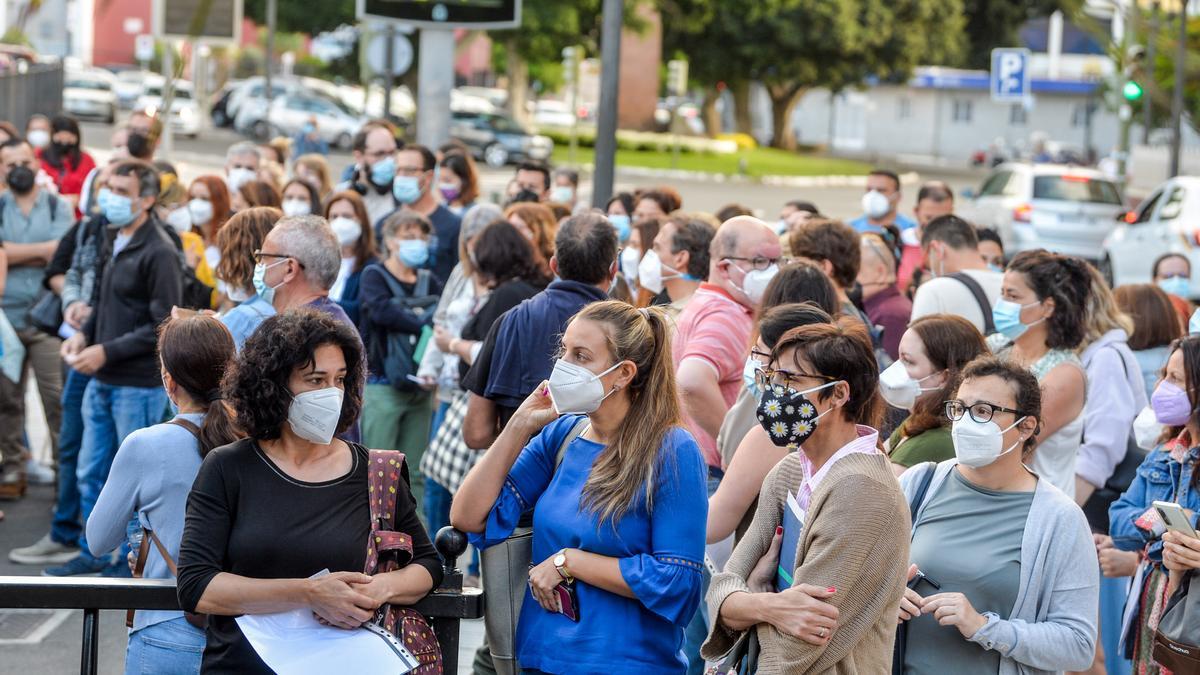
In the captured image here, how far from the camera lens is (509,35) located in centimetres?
4259

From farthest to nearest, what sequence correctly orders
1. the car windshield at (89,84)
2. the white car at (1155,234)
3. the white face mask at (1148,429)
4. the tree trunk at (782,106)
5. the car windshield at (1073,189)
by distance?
the tree trunk at (782,106) < the car windshield at (89,84) < the car windshield at (1073,189) < the white car at (1155,234) < the white face mask at (1148,429)

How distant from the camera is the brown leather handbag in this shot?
3977 millimetres

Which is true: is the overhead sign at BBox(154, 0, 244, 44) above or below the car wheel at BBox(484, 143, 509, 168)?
above

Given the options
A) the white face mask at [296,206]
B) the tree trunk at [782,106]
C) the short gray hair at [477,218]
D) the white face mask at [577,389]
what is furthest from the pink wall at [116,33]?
the white face mask at [577,389]

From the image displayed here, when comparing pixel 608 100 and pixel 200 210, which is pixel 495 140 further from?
pixel 200 210

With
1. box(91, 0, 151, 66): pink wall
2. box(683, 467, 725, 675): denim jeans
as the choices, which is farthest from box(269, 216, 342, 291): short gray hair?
box(91, 0, 151, 66): pink wall

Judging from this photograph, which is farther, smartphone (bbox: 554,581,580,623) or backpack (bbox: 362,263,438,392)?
backpack (bbox: 362,263,438,392)

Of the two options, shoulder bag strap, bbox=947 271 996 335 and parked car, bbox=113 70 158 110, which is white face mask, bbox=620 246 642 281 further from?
parked car, bbox=113 70 158 110

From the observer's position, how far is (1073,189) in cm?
2458

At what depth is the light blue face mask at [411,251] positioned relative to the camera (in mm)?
8453

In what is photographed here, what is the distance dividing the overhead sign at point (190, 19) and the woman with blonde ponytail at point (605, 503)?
50.2 ft

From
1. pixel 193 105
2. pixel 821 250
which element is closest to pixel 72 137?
pixel 821 250

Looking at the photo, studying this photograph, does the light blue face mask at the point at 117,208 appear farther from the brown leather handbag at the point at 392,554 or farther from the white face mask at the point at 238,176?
the brown leather handbag at the point at 392,554

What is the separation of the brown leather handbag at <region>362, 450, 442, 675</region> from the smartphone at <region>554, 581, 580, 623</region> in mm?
340
